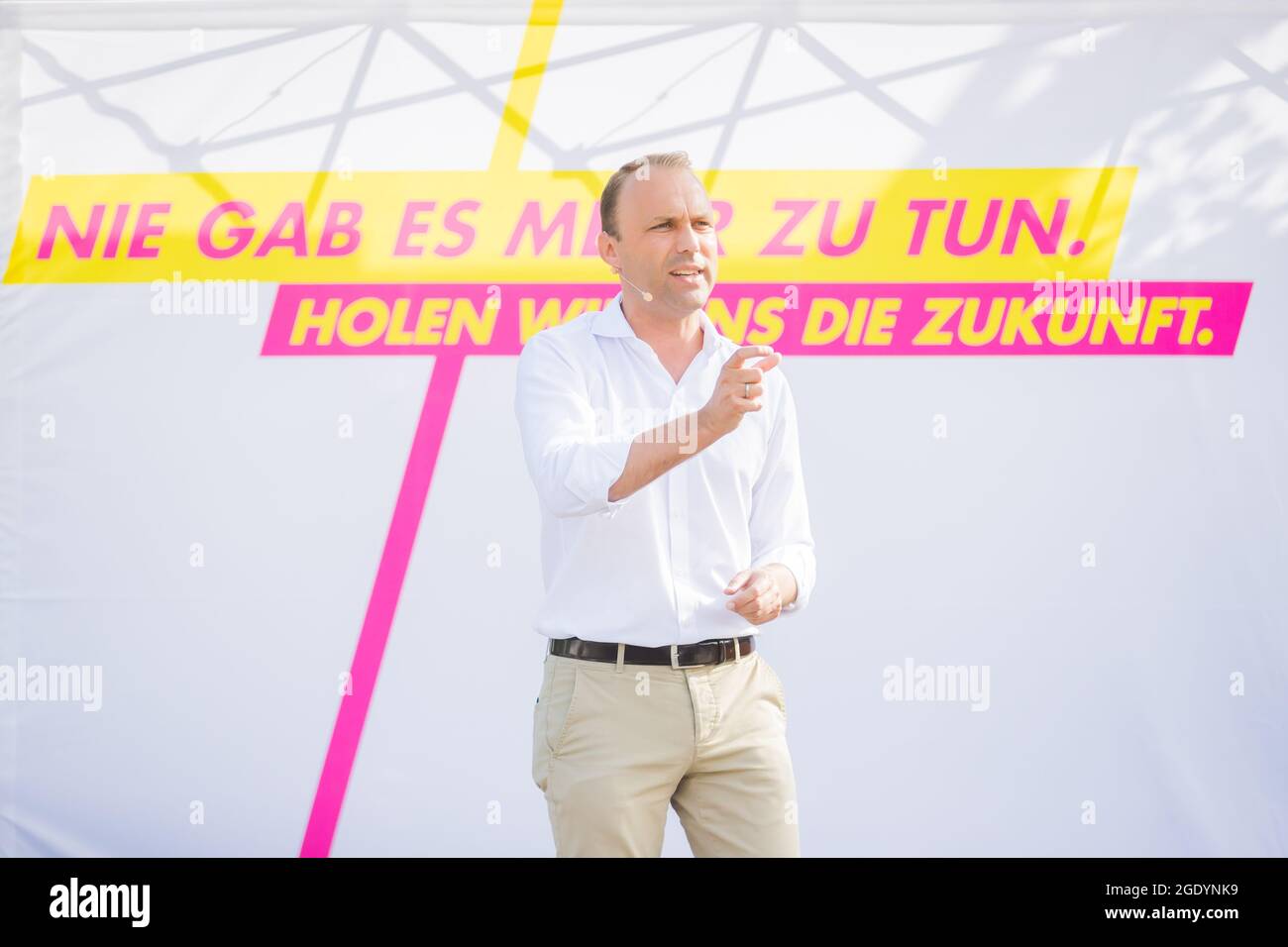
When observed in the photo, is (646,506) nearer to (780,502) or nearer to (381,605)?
(780,502)

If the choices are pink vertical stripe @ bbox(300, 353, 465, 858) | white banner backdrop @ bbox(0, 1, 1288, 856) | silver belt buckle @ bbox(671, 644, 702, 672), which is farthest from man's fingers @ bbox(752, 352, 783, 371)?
pink vertical stripe @ bbox(300, 353, 465, 858)

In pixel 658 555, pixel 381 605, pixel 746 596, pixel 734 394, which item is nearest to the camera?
pixel 734 394

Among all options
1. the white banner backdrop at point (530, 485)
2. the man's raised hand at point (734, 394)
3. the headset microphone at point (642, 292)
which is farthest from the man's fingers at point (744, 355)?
the white banner backdrop at point (530, 485)

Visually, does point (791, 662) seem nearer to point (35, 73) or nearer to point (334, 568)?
point (334, 568)

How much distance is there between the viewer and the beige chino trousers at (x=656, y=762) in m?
1.73

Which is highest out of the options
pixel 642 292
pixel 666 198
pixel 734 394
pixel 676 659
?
pixel 666 198

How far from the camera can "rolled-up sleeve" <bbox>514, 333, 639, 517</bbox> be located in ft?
5.50

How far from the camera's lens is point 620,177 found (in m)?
1.94

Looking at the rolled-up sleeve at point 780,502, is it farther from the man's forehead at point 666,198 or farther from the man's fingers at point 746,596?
the man's forehead at point 666,198

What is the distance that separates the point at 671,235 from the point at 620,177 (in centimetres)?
16

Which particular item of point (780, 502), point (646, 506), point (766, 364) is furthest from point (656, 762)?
point (766, 364)

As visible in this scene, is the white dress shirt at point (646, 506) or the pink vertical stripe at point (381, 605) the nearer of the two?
the white dress shirt at point (646, 506)

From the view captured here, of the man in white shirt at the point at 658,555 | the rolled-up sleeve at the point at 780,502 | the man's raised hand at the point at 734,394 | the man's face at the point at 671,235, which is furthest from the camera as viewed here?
the rolled-up sleeve at the point at 780,502

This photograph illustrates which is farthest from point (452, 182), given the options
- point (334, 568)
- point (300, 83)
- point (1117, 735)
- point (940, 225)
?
point (1117, 735)
